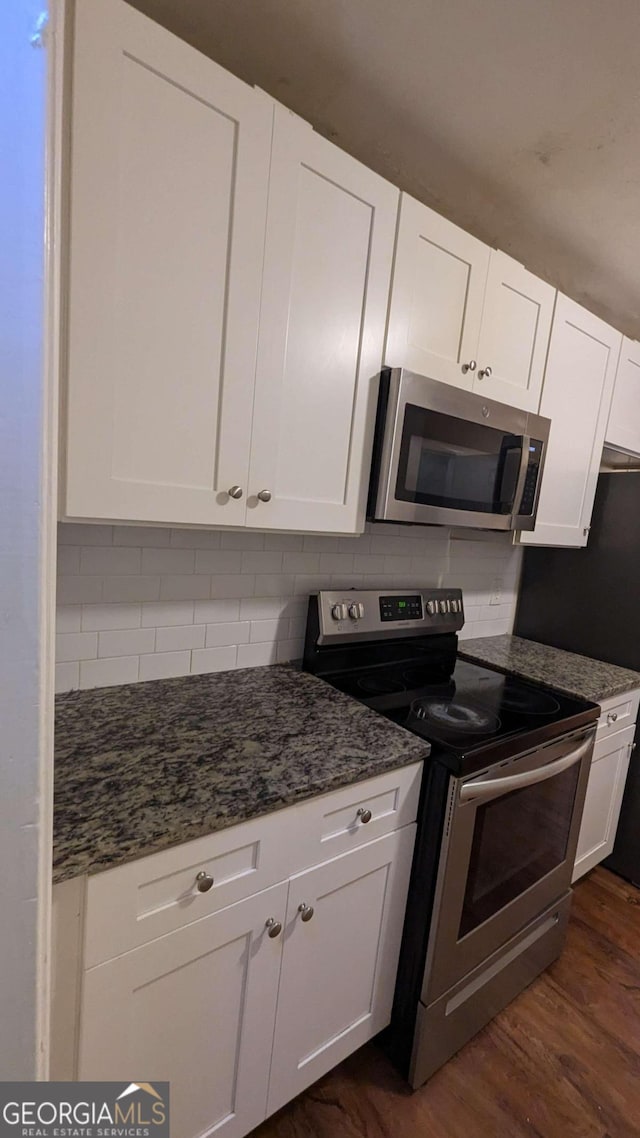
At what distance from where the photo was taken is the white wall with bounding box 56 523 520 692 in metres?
1.22

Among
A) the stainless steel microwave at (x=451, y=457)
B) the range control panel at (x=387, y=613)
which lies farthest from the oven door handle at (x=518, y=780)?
the stainless steel microwave at (x=451, y=457)

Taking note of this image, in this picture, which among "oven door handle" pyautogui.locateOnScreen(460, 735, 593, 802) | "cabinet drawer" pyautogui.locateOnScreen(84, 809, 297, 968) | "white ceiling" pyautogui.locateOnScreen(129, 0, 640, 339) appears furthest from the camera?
"oven door handle" pyautogui.locateOnScreen(460, 735, 593, 802)

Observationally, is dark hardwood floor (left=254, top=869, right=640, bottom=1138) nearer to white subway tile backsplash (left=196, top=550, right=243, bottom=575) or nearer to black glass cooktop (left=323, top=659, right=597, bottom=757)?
black glass cooktop (left=323, top=659, right=597, bottom=757)

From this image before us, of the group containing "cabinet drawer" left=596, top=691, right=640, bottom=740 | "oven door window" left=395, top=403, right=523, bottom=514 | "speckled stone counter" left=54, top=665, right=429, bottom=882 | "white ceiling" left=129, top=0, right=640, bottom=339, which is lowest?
"cabinet drawer" left=596, top=691, right=640, bottom=740

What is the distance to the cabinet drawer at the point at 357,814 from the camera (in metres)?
1.02

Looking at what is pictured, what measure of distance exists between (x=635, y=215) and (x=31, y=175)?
192cm

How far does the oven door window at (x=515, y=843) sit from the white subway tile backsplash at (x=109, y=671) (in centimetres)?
93

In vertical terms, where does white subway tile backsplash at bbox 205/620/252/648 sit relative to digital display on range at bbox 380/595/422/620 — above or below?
below

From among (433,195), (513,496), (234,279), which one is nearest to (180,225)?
(234,279)

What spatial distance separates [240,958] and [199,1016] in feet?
0.36

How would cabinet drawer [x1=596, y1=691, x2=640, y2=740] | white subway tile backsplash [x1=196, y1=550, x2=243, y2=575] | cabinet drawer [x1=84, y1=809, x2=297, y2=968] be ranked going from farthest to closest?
cabinet drawer [x1=596, y1=691, x2=640, y2=740], white subway tile backsplash [x1=196, y1=550, x2=243, y2=575], cabinet drawer [x1=84, y1=809, x2=297, y2=968]

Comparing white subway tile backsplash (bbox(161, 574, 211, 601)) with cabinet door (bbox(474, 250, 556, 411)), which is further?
cabinet door (bbox(474, 250, 556, 411))

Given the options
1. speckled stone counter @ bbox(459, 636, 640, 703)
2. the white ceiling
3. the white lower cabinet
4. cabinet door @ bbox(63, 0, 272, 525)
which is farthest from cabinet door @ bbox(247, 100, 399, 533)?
speckled stone counter @ bbox(459, 636, 640, 703)

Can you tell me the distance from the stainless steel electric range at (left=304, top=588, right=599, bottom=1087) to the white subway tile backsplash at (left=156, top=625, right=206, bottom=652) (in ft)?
1.12
